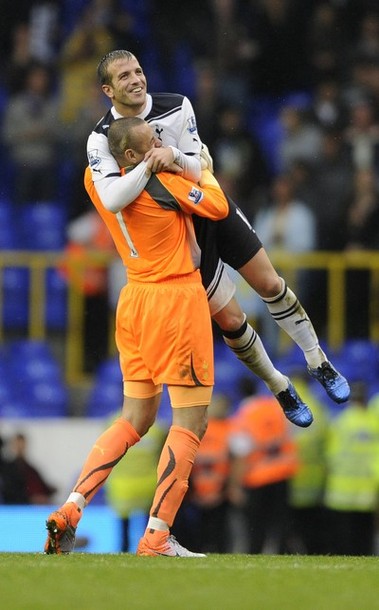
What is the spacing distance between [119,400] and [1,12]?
15.6 ft

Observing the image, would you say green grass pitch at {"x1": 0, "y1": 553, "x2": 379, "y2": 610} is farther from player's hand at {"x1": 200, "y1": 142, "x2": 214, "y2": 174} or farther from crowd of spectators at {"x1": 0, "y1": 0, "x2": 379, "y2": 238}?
crowd of spectators at {"x1": 0, "y1": 0, "x2": 379, "y2": 238}

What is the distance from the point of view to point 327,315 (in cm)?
1398

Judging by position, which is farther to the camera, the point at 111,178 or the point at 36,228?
the point at 36,228

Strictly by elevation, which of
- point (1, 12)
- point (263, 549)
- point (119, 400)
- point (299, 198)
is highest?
point (1, 12)

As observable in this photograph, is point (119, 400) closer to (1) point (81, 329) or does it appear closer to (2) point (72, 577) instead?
(1) point (81, 329)

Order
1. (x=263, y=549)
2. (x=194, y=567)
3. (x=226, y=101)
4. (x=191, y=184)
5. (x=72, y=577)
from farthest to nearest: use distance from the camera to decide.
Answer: (x=226, y=101)
(x=263, y=549)
(x=191, y=184)
(x=194, y=567)
(x=72, y=577)

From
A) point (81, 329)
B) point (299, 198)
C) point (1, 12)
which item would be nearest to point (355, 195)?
point (299, 198)

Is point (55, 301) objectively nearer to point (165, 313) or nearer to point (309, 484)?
point (309, 484)

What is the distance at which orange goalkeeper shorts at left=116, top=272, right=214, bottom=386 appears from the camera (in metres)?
7.11

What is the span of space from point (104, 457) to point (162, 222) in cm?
116

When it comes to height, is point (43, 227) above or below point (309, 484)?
above

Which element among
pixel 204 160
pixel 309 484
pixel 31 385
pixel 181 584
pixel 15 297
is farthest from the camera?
pixel 15 297

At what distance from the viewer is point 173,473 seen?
7.11m

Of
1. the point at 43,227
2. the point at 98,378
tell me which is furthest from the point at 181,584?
the point at 43,227
